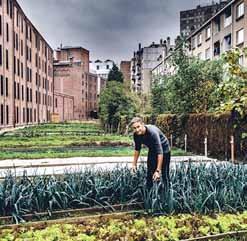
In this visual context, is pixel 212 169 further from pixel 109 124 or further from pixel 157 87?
pixel 109 124

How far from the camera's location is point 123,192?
654cm

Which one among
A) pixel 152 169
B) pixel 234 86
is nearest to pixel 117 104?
pixel 234 86

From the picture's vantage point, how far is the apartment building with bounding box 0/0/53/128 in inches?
1377

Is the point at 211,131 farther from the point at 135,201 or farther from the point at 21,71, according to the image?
the point at 21,71

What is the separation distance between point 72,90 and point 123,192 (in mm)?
65722

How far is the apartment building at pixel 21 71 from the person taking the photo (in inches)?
1377

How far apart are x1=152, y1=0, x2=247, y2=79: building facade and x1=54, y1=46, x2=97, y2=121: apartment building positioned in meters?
33.3

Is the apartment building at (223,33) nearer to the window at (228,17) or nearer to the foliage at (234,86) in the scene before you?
the window at (228,17)

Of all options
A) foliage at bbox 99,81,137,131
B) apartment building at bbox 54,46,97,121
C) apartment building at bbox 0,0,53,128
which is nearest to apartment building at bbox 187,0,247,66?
foliage at bbox 99,81,137,131

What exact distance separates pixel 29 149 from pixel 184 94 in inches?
335

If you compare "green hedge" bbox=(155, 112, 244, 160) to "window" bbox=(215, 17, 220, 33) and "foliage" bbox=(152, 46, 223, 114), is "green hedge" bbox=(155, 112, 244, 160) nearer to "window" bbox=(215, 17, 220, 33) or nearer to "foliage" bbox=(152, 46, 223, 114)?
"foliage" bbox=(152, 46, 223, 114)

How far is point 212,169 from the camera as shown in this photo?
24.2 ft

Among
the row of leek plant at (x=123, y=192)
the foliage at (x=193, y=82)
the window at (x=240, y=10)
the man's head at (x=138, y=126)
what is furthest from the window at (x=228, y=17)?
the man's head at (x=138, y=126)

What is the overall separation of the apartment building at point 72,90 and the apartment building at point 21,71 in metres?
5.34
